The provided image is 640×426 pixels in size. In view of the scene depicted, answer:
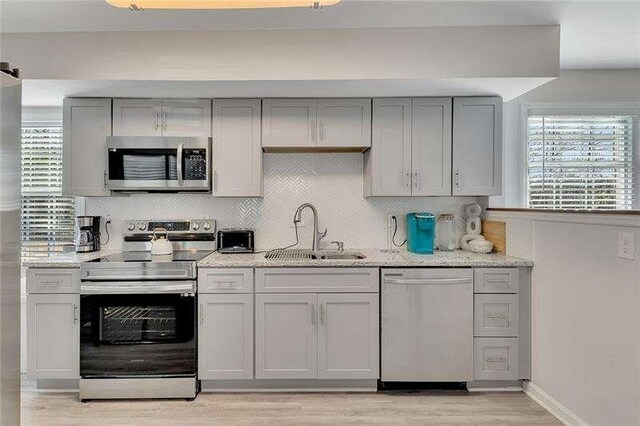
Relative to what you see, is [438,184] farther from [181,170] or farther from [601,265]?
[181,170]

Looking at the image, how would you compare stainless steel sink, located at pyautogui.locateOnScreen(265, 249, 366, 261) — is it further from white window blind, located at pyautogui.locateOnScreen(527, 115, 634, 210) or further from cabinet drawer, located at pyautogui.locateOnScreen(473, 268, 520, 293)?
white window blind, located at pyautogui.locateOnScreen(527, 115, 634, 210)

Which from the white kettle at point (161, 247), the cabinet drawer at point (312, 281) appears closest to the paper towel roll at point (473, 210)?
the cabinet drawer at point (312, 281)

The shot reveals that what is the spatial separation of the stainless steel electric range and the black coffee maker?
1.91 feet

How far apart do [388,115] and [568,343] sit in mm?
1949

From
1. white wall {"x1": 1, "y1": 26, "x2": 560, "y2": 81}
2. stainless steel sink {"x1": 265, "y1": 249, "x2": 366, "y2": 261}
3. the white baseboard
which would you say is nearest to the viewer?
the white baseboard

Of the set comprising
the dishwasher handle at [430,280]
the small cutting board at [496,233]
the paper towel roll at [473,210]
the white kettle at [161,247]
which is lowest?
the dishwasher handle at [430,280]

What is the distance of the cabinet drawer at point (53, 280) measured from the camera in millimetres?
2789

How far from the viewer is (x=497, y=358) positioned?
2840 mm

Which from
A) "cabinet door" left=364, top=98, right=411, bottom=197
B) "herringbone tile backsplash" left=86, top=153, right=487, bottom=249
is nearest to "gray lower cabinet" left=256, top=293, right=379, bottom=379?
"herringbone tile backsplash" left=86, top=153, right=487, bottom=249

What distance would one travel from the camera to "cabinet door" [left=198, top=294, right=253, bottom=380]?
282 centimetres

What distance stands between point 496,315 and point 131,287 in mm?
2523

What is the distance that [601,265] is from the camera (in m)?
2.18

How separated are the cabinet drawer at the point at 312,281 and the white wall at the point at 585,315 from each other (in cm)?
112

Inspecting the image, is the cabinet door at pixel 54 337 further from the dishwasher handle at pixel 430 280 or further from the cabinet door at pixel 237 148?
the dishwasher handle at pixel 430 280
